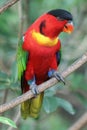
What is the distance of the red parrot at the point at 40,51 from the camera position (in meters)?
3.43

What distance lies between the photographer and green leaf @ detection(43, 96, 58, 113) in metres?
3.78

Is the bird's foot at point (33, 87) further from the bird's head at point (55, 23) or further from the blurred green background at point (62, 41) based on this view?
the blurred green background at point (62, 41)

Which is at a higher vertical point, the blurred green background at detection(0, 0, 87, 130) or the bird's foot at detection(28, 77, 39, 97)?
the bird's foot at detection(28, 77, 39, 97)

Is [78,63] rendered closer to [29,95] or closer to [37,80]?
[29,95]

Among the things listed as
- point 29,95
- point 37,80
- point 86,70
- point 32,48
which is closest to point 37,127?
point 86,70

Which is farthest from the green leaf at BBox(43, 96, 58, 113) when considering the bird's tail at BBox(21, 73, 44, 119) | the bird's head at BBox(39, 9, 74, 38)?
the bird's head at BBox(39, 9, 74, 38)

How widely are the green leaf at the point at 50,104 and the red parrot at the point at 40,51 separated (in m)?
0.08

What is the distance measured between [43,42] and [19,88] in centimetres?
46

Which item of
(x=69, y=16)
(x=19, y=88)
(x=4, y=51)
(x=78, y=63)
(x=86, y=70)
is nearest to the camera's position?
(x=78, y=63)

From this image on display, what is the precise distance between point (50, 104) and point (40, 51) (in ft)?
1.50

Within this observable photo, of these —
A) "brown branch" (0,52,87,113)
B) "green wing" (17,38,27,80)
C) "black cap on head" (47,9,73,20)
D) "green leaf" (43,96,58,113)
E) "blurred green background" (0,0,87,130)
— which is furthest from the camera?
"blurred green background" (0,0,87,130)

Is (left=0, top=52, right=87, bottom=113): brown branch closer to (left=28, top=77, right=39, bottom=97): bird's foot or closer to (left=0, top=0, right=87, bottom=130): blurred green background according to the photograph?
(left=28, top=77, right=39, bottom=97): bird's foot

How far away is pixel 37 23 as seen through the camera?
3.54 meters

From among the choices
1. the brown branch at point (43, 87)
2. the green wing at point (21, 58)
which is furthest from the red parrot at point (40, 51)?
the brown branch at point (43, 87)
